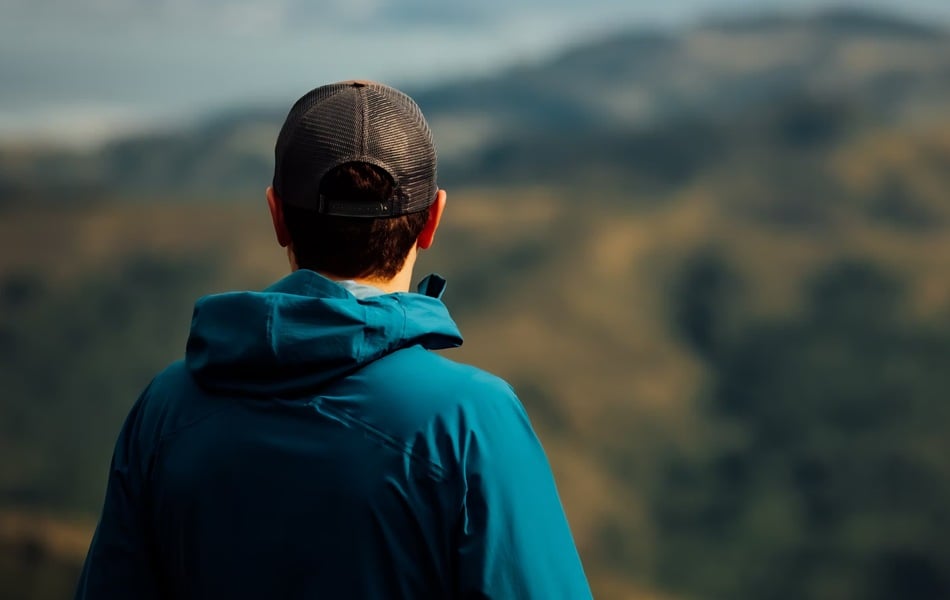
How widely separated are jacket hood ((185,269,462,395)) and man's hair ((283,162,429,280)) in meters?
0.07

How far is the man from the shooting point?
2139 mm

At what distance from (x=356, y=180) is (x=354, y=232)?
103mm

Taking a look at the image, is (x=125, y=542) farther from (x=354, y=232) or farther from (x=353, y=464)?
(x=354, y=232)

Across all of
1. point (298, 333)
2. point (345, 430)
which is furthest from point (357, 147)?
point (345, 430)

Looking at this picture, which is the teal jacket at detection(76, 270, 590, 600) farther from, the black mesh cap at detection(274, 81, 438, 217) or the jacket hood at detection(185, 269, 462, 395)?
the black mesh cap at detection(274, 81, 438, 217)

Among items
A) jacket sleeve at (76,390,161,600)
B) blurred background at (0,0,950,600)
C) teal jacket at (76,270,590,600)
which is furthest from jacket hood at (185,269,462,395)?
blurred background at (0,0,950,600)

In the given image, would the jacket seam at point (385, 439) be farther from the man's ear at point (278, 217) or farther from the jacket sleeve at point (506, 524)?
the man's ear at point (278, 217)

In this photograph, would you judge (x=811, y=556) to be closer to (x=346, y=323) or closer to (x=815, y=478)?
(x=815, y=478)

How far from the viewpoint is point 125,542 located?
2.39 metres

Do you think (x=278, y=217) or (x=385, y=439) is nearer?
(x=385, y=439)

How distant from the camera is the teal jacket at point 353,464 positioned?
84.1 inches

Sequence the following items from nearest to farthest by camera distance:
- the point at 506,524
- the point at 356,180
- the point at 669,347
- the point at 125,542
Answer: the point at 506,524 < the point at 356,180 < the point at 125,542 < the point at 669,347

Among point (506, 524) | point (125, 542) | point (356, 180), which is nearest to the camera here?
point (506, 524)

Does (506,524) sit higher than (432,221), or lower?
lower
